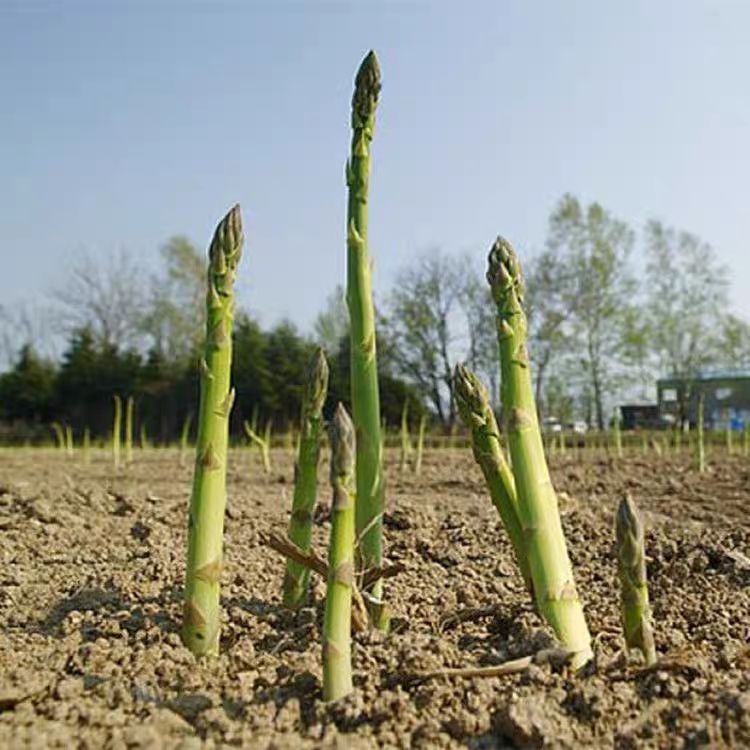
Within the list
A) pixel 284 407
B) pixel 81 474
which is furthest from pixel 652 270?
pixel 81 474

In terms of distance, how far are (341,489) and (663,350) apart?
35.3m

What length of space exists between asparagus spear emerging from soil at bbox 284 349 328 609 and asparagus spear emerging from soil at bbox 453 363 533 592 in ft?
1.23

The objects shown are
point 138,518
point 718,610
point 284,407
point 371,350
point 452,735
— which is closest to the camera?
point 452,735

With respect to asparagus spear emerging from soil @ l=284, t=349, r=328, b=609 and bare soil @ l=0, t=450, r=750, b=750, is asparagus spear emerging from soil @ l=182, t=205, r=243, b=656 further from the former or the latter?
asparagus spear emerging from soil @ l=284, t=349, r=328, b=609

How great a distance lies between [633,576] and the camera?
5.16 feet

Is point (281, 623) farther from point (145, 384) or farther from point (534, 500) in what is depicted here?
point (145, 384)

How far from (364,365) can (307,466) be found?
1.04ft

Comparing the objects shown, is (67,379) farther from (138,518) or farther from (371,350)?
(371,350)

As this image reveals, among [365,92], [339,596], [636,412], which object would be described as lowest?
[339,596]

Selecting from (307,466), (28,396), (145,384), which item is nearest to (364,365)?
(307,466)

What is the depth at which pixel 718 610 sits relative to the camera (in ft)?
7.22

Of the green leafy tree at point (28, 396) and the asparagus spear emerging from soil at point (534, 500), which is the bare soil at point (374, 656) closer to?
the asparagus spear emerging from soil at point (534, 500)

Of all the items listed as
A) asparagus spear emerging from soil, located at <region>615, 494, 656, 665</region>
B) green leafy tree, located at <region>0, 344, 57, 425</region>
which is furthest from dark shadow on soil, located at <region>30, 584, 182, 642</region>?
green leafy tree, located at <region>0, 344, 57, 425</region>

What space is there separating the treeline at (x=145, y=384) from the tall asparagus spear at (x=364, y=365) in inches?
1198
